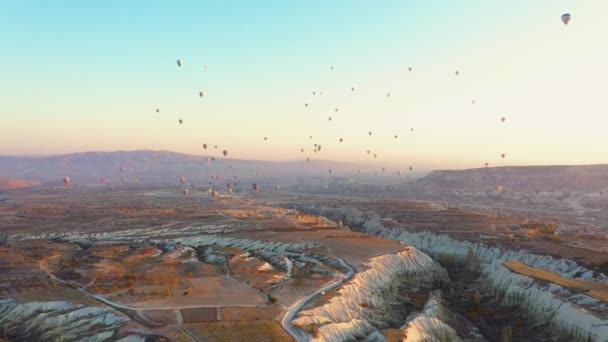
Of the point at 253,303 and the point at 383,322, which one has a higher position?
the point at 253,303

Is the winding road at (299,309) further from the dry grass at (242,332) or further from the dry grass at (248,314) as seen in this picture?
the dry grass at (248,314)

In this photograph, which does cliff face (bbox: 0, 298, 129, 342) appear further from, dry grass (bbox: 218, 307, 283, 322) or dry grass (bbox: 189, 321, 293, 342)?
dry grass (bbox: 218, 307, 283, 322)

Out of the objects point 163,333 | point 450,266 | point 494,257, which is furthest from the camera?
point 450,266

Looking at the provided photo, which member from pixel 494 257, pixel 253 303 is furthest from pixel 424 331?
pixel 494 257

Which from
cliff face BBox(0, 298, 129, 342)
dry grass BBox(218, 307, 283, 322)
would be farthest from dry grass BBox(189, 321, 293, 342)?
cliff face BBox(0, 298, 129, 342)

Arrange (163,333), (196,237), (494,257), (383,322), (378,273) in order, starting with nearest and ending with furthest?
1. (163,333)
2. (383,322)
3. (378,273)
4. (494,257)
5. (196,237)

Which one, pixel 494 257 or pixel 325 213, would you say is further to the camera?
pixel 325 213

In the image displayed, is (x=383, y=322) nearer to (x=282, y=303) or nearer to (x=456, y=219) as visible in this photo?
(x=282, y=303)

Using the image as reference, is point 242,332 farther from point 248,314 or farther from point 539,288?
point 539,288
